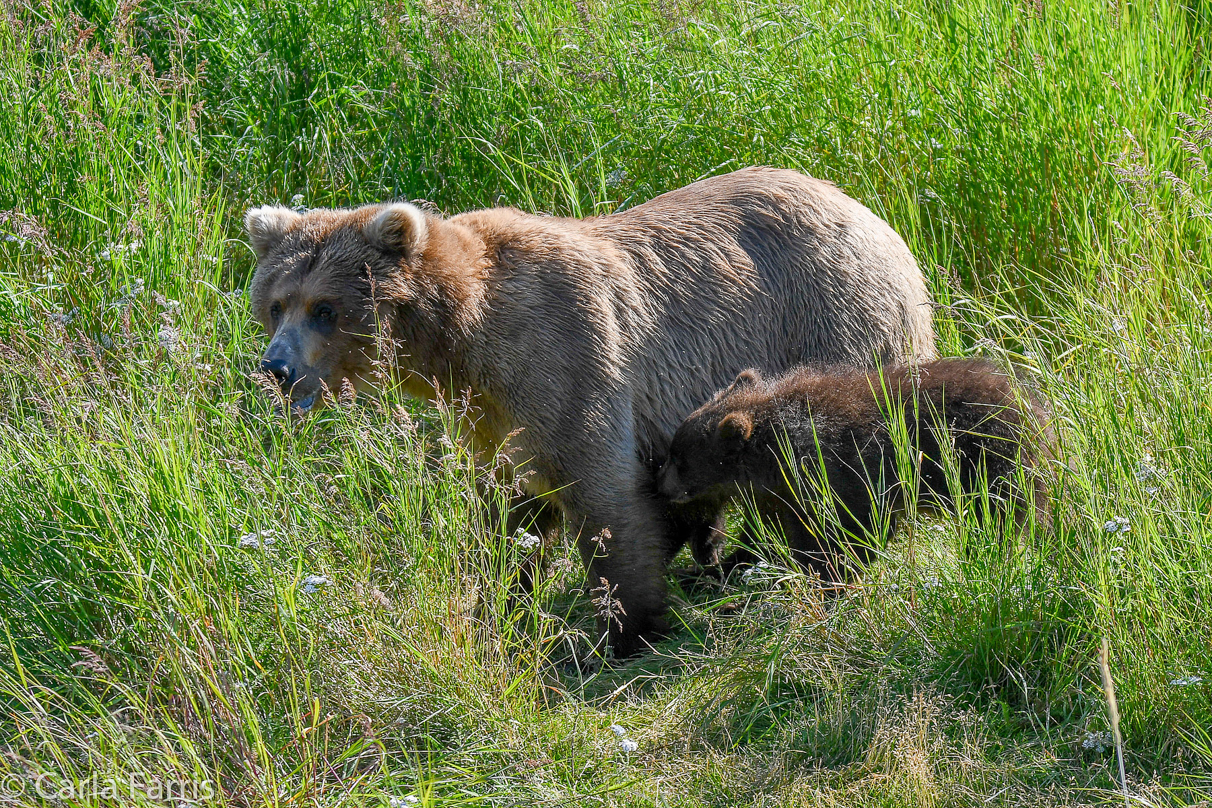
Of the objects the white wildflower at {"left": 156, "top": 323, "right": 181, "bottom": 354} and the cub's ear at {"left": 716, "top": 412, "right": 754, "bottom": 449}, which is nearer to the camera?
the white wildflower at {"left": 156, "top": 323, "right": 181, "bottom": 354}

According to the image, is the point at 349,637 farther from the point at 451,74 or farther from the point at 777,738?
the point at 451,74

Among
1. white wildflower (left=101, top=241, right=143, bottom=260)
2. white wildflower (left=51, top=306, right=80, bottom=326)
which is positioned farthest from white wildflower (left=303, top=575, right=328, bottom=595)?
white wildflower (left=101, top=241, right=143, bottom=260)

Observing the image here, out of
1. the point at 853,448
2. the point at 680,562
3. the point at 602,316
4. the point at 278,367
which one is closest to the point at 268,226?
the point at 278,367

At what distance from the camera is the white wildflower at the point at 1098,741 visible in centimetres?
328

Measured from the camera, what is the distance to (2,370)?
442cm

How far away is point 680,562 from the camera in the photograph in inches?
A: 213

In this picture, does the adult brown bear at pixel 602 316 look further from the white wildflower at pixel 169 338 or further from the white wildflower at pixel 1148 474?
the white wildflower at pixel 1148 474

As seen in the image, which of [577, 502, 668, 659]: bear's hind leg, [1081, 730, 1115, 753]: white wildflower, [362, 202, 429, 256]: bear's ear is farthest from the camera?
[577, 502, 668, 659]: bear's hind leg

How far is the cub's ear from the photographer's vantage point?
177 inches

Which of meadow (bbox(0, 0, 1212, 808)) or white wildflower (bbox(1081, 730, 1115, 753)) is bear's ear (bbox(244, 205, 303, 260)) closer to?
meadow (bbox(0, 0, 1212, 808))

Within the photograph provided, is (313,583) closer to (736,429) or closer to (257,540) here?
(257,540)

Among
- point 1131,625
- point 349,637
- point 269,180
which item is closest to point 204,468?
point 349,637

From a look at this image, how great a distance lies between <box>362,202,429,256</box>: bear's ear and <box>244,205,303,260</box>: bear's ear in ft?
1.30

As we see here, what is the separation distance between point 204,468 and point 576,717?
4.75 ft
